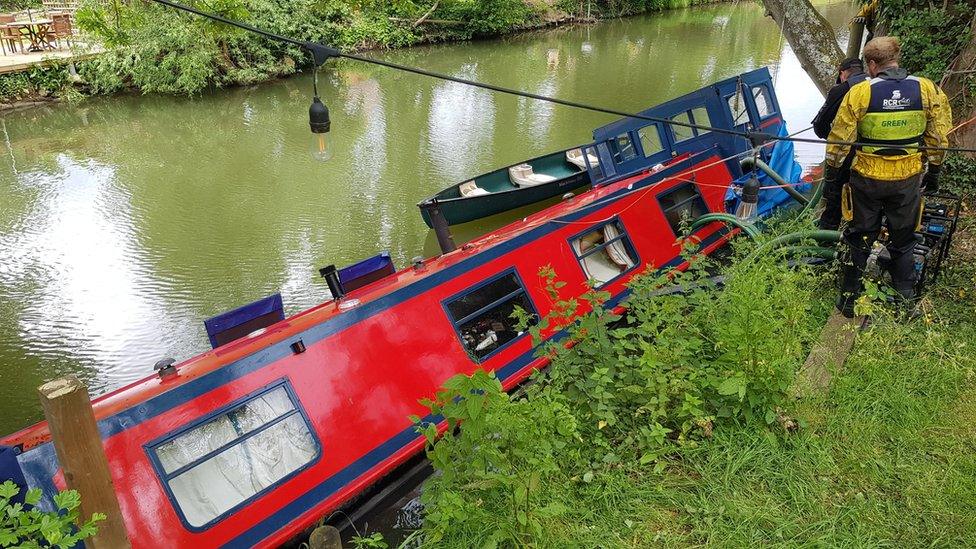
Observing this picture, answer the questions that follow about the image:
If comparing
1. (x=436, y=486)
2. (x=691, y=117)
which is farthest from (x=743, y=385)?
(x=691, y=117)

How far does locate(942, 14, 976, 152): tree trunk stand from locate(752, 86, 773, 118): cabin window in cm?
292

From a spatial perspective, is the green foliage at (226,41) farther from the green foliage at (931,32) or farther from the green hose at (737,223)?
the green foliage at (931,32)

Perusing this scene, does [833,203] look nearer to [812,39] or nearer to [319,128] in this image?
[812,39]

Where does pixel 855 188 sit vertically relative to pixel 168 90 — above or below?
below

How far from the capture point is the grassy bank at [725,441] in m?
3.09

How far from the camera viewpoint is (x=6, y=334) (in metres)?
7.24

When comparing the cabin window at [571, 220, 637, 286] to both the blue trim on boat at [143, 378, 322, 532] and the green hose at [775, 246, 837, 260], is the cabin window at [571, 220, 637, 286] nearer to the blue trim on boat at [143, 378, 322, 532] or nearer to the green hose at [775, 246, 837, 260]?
the green hose at [775, 246, 837, 260]

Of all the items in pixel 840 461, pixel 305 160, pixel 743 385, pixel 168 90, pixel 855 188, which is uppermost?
pixel 168 90

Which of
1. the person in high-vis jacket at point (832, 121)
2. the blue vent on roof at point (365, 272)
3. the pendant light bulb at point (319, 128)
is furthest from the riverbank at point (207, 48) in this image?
the person in high-vis jacket at point (832, 121)

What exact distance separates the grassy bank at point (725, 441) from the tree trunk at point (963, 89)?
1.72 metres

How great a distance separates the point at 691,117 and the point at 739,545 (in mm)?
5885

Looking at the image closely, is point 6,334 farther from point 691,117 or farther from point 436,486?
point 691,117

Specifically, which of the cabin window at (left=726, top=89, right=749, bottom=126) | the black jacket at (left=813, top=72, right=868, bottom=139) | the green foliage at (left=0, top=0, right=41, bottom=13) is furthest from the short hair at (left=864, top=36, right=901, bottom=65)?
the green foliage at (left=0, top=0, right=41, bottom=13)

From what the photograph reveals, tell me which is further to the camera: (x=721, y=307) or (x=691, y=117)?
(x=691, y=117)
